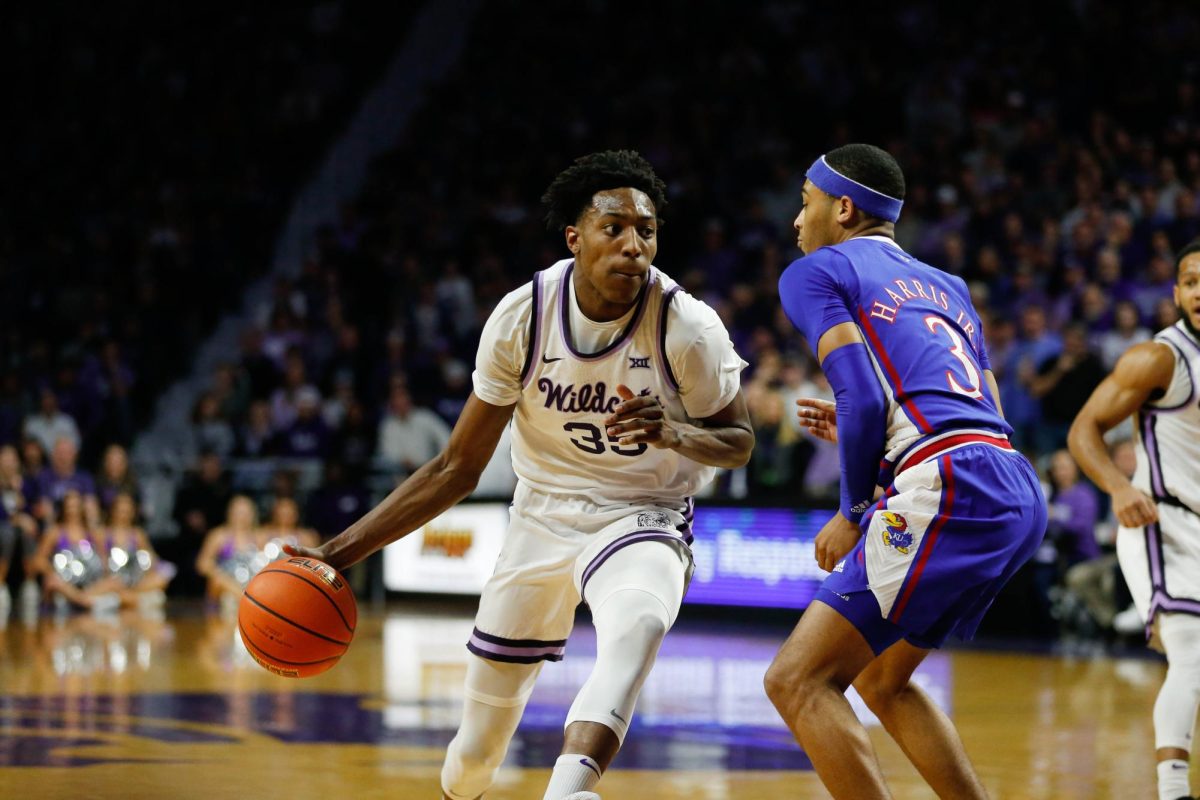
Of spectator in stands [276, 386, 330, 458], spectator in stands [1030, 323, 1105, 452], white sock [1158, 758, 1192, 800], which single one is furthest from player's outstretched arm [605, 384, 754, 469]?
Answer: spectator in stands [276, 386, 330, 458]

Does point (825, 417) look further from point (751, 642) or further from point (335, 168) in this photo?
point (335, 168)

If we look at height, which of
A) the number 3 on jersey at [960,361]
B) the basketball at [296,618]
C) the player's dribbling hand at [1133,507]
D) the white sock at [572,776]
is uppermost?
the number 3 on jersey at [960,361]

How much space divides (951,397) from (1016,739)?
376 cm

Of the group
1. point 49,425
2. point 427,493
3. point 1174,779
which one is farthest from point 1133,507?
point 49,425

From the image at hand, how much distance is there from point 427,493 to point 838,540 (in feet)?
4.75

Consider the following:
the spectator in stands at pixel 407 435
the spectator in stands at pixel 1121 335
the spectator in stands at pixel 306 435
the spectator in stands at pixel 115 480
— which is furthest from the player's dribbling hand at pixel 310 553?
the spectator in stands at pixel 306 435

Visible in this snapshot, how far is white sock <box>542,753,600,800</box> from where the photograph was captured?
13.5ft

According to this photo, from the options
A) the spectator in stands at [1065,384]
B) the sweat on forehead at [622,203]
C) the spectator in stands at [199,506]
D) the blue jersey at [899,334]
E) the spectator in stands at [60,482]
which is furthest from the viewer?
the spectator in stands at [199,506]

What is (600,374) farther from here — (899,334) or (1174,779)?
(1174,779)

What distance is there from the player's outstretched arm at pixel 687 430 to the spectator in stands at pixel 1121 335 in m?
8.38

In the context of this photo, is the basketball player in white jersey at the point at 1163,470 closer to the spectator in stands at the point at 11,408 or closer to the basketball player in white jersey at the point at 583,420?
the basketball player in white jersey at the point at 583,420

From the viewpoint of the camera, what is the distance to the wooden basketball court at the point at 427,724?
6.18 metres

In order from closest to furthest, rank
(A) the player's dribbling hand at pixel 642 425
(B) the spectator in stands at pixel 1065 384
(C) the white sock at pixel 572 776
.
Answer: (C) the white sock at pixel 572 776 < (A) the player's dribbling hand at pixel 642 425 < (B) the spectator in stands at pixel 1065 384

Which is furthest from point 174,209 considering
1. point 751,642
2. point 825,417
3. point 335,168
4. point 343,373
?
point 825,417
